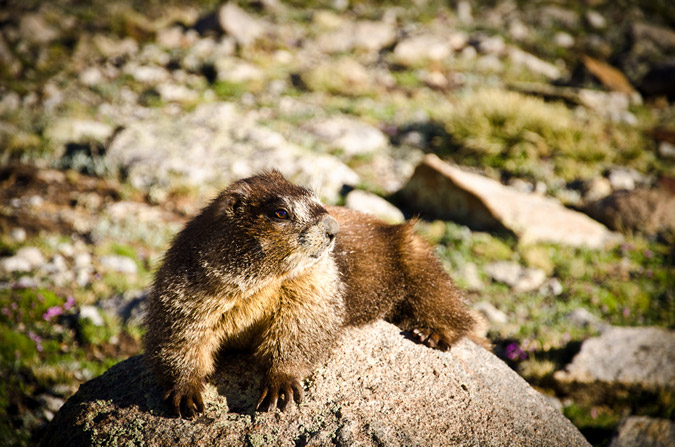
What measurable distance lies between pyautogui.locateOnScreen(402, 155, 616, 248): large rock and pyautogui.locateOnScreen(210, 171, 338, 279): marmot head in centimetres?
727

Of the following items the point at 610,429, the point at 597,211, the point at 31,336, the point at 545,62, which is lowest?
the point at 545,62

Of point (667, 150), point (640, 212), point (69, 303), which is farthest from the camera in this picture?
point (667, 150)

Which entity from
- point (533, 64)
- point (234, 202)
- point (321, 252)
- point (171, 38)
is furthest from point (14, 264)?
point (533, 64)

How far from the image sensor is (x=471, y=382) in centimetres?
382

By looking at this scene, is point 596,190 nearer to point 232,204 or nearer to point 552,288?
point 552,288

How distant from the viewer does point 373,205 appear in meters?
10.3

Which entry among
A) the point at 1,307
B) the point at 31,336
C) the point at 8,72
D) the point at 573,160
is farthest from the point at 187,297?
the point at 8,72

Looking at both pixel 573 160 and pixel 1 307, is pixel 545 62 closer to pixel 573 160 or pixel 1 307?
pixel 573 160

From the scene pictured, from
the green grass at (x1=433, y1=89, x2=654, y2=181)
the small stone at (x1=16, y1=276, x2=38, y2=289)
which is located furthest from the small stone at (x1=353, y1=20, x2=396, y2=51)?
the small stone at (x1=16, y1=276, x2=38, y2=289)

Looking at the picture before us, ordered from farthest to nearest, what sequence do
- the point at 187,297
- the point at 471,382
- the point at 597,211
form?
the point at 597,211 < the point at 471,382 < the point at 187,297

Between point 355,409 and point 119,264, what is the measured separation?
6420mm

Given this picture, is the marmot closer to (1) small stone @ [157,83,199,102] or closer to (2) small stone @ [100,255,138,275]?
(2) small stone @ [100,255,138,275]

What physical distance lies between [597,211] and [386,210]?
5.07m

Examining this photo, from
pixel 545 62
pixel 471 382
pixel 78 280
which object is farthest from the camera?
pixel 545 62
